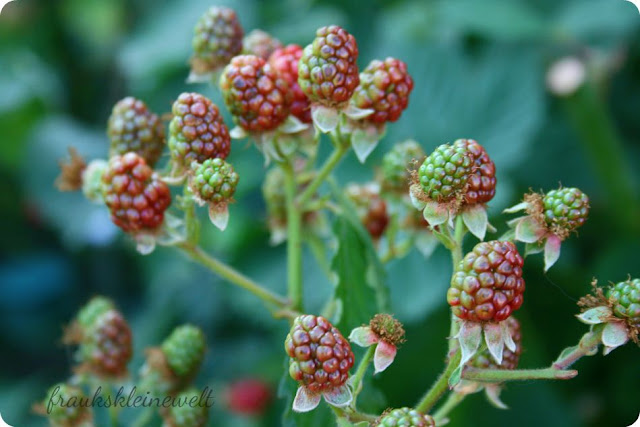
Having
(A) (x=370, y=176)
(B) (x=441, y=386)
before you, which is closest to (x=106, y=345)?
(B) (x=441, y=386)

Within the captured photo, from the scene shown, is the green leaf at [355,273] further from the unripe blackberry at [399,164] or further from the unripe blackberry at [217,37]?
the unripe blackberry at [217,37]

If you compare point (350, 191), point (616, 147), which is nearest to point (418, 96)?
point (616, 147)

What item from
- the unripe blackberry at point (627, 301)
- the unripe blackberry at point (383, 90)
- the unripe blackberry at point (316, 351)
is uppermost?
the unripe blackberry at point (383, 90)

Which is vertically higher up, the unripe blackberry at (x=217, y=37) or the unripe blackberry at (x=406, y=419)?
the unripe blackberry at (x=217, y=37)

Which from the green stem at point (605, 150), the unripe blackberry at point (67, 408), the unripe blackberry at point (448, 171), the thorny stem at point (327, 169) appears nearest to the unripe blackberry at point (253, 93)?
the thorny stem at point (327, 169)

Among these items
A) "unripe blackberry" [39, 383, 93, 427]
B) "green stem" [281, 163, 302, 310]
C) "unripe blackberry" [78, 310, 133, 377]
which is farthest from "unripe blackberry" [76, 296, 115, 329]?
"green stem" [281, 163, 302, 310]

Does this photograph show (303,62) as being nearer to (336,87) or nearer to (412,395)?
(336,87)
